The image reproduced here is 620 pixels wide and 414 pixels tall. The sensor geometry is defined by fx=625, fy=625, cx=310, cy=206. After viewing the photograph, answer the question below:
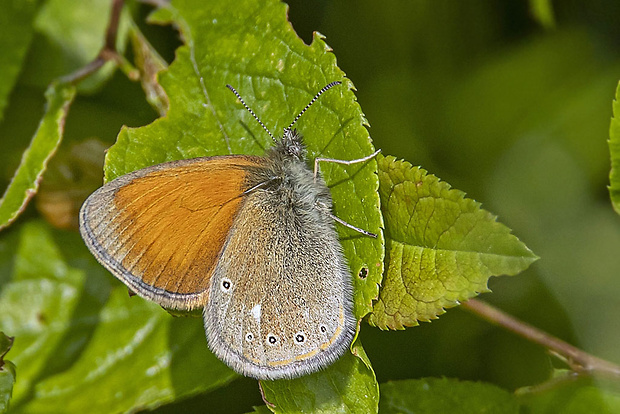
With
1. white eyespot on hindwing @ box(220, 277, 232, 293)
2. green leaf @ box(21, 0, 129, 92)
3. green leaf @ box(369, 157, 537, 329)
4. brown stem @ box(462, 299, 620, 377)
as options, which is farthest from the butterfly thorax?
green leaf @ box(21, 0, 129, 92)

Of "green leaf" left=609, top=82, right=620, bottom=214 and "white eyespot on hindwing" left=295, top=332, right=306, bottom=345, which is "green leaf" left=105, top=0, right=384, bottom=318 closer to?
"white eyespot on hindwing" left=295, top=332, right=306, bottom=345

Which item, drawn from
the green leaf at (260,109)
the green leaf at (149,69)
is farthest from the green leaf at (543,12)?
the green leaf at (149,69)

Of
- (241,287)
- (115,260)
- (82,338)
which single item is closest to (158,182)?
(115,260)

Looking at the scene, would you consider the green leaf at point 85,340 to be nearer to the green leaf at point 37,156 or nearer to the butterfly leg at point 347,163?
the green leaf at point 37,156

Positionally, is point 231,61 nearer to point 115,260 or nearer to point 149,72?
point 149,72

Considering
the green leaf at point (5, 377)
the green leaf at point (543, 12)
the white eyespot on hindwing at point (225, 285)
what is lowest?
the green leaf at point (5, 377)

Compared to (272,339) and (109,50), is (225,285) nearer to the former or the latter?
(272,339)
